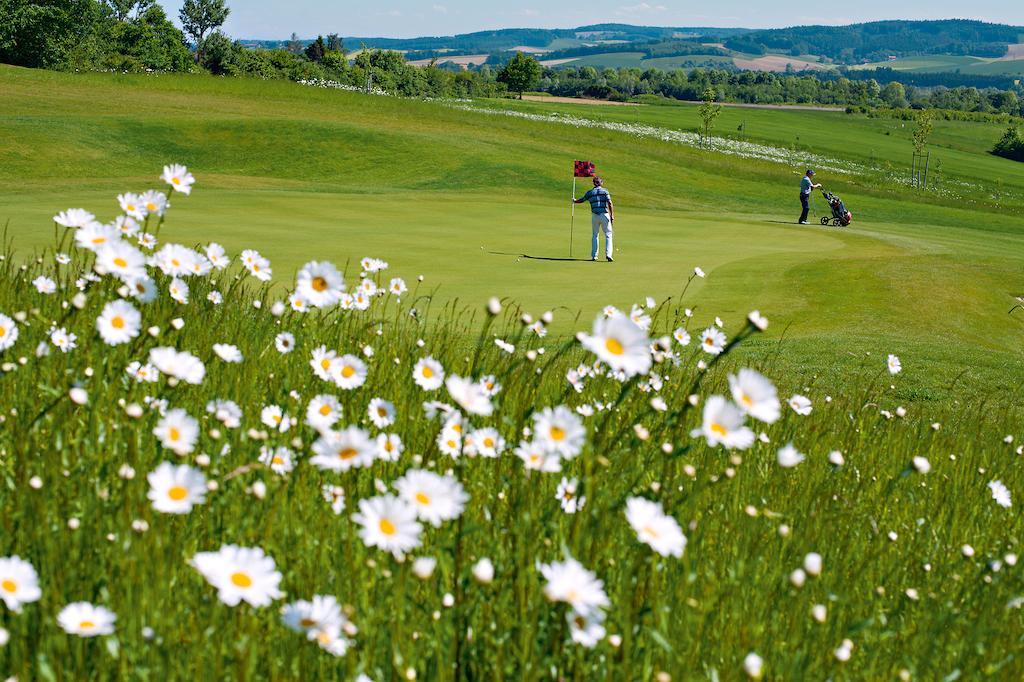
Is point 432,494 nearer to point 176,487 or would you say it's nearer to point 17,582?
point 176,487

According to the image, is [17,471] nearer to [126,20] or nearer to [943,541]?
[943,541]

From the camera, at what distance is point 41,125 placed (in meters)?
29.6

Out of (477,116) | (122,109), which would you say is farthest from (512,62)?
(122,109)

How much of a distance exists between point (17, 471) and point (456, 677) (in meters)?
1.44

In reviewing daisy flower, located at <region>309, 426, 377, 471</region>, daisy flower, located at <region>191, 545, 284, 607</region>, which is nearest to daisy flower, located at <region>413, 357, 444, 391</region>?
daisy flower, located at <region>309, 426, 377, 471</region>

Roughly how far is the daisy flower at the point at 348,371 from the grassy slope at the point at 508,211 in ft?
21.9

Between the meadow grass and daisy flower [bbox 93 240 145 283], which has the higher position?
daisy flower [bbox 93 240 145 283]

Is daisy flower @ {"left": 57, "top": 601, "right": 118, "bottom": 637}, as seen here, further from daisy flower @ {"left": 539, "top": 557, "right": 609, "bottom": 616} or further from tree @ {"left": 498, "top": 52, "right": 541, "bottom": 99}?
tree @ {"left": 498, "top": 52, "right": 541, "bottom": 99}

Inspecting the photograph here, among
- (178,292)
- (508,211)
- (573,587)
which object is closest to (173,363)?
(573,587)

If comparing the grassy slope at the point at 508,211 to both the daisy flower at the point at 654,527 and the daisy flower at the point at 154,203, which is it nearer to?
the daisy flower at the point at 154,203

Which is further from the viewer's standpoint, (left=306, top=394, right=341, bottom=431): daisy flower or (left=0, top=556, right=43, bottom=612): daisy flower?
(left=306, top=394, right=341, bottom=431): daisy flower

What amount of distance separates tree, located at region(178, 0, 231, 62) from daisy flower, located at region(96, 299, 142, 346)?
459ft

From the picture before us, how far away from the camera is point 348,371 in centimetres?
277

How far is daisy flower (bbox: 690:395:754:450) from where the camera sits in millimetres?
1900
